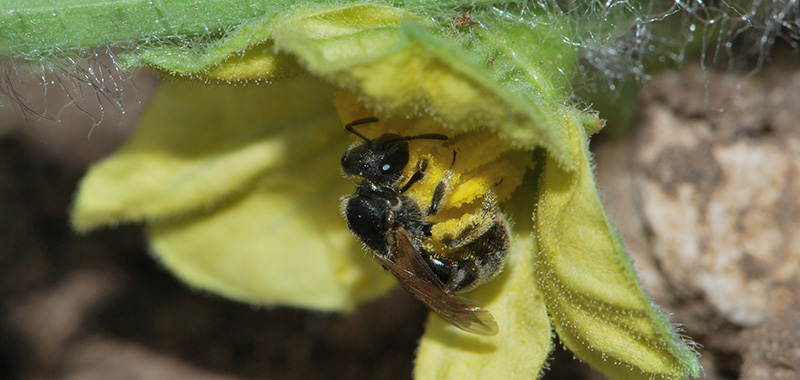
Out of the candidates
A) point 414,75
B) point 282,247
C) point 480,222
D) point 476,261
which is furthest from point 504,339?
point 282,247

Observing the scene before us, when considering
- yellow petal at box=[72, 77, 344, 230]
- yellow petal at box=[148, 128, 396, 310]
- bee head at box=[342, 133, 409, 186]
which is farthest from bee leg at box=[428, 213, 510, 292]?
yellow petal at box=[72, 77, 344, 230]

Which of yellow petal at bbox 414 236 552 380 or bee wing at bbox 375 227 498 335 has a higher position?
bee wing at bbox 375 227 498 335

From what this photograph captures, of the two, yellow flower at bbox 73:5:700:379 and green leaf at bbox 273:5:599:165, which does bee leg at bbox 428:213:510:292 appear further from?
green leaf at bbox 273:5:599:165

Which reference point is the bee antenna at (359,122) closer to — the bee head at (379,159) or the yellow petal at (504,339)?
the bee head at (379,159)

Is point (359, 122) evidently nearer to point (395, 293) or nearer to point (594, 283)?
point (594, 283)

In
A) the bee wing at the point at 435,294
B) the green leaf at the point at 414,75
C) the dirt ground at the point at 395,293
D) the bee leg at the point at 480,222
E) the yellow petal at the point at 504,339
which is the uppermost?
the green leaf at the point at 414,75

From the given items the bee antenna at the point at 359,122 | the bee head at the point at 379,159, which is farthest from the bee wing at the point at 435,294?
the bee antenna at the point at 359,122
